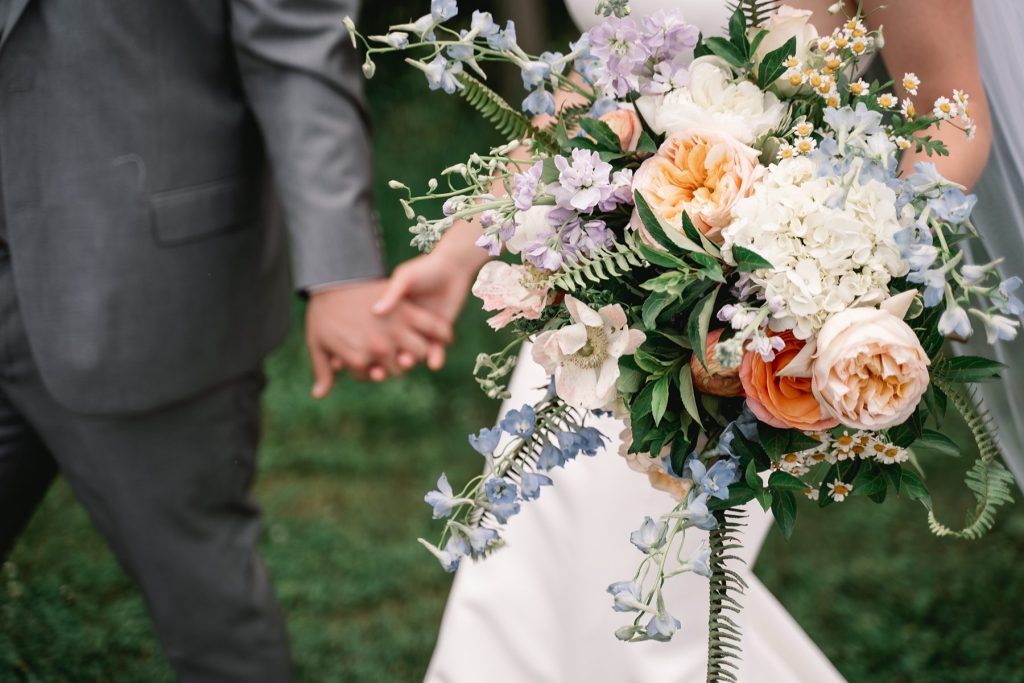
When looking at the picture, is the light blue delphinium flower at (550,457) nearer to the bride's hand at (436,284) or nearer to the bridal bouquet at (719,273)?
the bridal bouquet at (719,273)

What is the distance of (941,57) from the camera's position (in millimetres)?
1483

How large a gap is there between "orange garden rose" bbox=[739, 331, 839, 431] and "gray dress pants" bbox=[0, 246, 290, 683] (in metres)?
1.31

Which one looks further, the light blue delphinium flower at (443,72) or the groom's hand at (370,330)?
the groom's hand at (370,330)

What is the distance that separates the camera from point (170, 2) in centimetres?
187

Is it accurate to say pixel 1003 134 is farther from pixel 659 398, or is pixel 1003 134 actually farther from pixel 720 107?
pixel 659 398

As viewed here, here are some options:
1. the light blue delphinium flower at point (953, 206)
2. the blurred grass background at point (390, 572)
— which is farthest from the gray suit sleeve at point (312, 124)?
the blurred grass background at point (390, 572)

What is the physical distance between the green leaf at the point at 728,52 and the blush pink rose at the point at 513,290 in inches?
13.0

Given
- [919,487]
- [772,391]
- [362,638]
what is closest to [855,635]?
[362,638]

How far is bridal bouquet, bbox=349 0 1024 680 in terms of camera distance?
1.10 meters

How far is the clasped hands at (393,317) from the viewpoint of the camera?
6.54 ft

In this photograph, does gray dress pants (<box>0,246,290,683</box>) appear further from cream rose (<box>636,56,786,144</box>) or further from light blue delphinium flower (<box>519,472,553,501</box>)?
cream rose (<box>636,56,786,144</box>)

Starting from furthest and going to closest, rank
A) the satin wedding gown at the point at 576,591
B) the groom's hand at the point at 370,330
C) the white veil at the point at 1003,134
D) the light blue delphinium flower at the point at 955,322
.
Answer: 1. the groom's hand at the point at 370,330
2. the satin wedding gown at the point at 576,591
3. the white veil at the point at 1003,134
4. the light blue delphinium flower at the point at 955,322

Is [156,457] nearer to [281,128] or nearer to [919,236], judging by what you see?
[281,128]

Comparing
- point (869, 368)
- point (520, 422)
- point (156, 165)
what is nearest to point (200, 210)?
point (156, 165)
